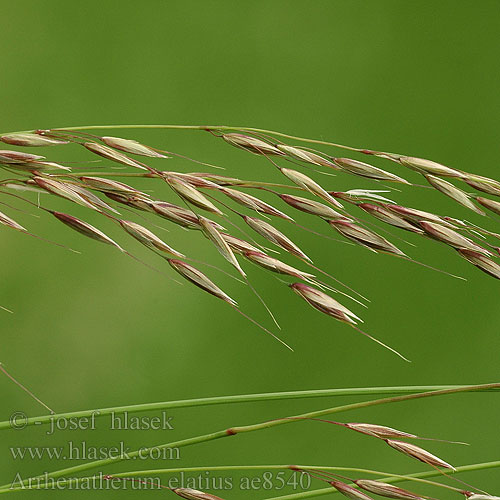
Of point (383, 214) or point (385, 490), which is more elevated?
point (383, 214)

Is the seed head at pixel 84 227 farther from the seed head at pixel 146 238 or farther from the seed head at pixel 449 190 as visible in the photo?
the seed head at pixel 449 190

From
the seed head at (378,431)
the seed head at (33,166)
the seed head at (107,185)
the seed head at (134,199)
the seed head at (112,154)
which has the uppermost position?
the seed head at (112,154)

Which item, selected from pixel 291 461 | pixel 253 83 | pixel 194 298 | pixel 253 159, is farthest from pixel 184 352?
pixel 253 83

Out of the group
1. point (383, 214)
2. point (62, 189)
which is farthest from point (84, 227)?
point (383, 214)

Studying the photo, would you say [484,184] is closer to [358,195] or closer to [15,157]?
[358,195]

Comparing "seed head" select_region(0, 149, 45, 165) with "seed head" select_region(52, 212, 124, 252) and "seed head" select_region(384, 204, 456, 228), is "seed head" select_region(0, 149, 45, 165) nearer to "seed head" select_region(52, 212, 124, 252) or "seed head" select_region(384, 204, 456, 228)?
"seed head" select_region(52, 212, 124, 252)

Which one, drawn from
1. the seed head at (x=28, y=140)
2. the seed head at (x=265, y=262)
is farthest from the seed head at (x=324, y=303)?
the seed head at (x=28, y=140)

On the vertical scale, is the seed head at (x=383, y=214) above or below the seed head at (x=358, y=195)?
below
